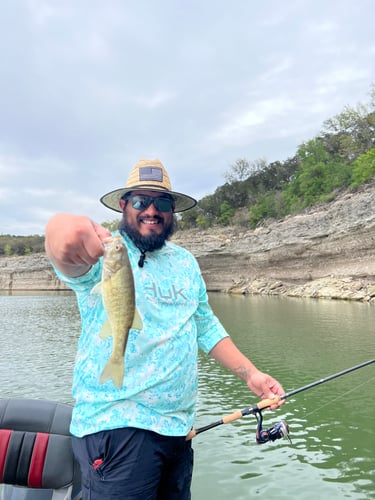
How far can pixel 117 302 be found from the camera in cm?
198

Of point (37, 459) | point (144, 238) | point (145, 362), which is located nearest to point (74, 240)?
point (144, 238)

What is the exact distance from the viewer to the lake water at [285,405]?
194 inches

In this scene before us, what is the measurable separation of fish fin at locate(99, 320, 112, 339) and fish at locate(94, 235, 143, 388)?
3 centimetres

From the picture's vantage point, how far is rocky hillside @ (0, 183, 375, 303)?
30.5 metres

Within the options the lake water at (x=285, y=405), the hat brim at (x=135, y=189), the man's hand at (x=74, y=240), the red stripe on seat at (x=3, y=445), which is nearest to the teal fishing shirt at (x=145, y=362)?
the man's hand at (x=74, y=240)

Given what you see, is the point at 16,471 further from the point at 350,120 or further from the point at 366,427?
the point at 350,120

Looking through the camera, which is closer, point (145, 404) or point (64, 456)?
point (145, 404)

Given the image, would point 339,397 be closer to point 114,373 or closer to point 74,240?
point 114,373

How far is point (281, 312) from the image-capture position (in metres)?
22.8

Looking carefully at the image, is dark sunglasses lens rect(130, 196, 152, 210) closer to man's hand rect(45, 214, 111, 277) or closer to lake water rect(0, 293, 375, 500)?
man's hand rect(45, 214, 111, 277)

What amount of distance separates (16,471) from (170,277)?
1.92 meters

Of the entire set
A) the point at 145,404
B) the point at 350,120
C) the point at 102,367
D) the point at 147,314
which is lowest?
the point at 145,404

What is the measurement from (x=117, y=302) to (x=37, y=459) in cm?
177

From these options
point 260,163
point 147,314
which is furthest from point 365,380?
point 260,163
